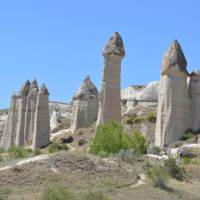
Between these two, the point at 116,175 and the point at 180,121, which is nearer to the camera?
the point at 116,175

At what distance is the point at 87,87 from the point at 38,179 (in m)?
47.7

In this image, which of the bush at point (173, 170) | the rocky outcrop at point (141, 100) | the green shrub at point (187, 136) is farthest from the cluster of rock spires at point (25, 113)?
the bush at point (173, 170)

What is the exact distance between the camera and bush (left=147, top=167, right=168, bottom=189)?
33469 mm

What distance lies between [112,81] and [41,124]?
604 inches

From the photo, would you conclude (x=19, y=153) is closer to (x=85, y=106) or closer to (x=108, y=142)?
(x=108, y=142)

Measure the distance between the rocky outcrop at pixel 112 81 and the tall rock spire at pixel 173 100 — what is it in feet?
14.8

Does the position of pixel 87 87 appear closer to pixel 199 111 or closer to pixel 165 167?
pixel 199 111

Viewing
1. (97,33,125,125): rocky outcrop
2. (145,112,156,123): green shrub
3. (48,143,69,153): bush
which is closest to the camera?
(97,33,125,125): rocky outcrop

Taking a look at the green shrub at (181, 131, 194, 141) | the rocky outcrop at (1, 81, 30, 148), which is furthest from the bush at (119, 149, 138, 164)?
the rocky outcrop at (1, 81, 30, 148)

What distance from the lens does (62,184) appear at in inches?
1239

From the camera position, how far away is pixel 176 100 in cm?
5584

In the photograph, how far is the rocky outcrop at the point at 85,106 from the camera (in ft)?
249

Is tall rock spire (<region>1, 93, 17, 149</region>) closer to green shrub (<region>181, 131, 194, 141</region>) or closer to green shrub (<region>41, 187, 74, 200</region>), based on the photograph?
green shrub (<region>181, 131, 194, 141</region>)

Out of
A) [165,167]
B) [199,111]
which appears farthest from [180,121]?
[165,167]
